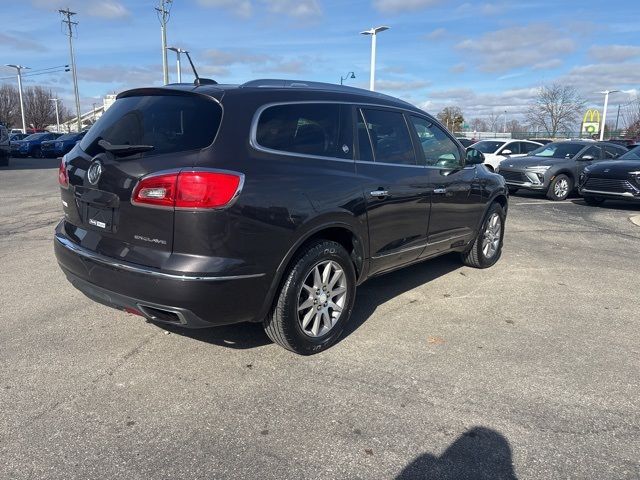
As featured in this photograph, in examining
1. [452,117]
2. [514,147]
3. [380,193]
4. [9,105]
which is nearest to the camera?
[380,193]

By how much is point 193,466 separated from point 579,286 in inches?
185

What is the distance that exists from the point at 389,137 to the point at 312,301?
1.65 meters

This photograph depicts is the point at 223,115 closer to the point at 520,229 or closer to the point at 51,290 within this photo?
the point at 51,290

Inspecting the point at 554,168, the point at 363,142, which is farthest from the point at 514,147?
the point at 363,142

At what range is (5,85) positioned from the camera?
297 feet

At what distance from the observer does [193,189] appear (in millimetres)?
2990

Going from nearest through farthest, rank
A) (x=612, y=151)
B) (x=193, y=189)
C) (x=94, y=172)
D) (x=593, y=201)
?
(x=193, y=189)
(x=94, y=172)
(x=593, y=201)
(x=612, y=151)

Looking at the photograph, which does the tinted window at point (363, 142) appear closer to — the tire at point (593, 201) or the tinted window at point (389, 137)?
the tinted window at point (389, 137)

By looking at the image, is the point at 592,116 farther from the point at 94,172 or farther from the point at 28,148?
the point at 94,172

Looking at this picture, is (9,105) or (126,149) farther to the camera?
(9,105)

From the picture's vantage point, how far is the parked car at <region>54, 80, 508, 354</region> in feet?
10.0

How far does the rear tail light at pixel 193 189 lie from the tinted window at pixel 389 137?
159cm

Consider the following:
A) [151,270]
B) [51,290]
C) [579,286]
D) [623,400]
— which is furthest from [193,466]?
[579,286]

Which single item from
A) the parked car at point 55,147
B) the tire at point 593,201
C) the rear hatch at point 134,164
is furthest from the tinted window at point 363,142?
the parked car at point 55,147
